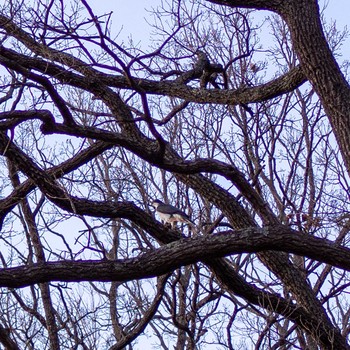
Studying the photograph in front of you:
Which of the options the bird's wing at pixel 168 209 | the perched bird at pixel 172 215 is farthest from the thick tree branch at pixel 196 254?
the bird's wing at pixel 168 209

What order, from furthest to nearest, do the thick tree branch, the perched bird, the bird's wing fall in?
1. the bird's wing
2. the perched bird
3. the thick tree branch

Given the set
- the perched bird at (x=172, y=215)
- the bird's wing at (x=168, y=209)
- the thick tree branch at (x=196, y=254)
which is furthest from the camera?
the bird's wing at (x=168, y=209)

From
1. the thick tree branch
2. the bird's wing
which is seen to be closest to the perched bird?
the bird's wing

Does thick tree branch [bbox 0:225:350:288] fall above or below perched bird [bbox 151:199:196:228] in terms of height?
below

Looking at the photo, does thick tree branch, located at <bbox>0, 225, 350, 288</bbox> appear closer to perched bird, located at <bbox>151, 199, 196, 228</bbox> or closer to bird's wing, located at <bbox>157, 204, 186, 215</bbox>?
perched bird, located at <bbox>151, 199, 196, 228</bbox>

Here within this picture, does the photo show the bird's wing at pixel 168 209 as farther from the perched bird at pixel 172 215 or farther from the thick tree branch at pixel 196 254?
the thick tree branch at pixel 196 254

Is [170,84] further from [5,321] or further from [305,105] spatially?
[305,105]

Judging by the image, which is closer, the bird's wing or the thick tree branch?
the thick tree branch

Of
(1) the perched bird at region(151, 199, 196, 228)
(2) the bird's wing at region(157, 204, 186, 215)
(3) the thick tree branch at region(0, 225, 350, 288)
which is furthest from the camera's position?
(2) the bird's wing at region(157, 204, 186, 215)

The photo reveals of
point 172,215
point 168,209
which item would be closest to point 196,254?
point 172,215

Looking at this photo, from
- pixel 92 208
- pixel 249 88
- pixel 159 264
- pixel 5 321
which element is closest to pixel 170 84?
pixel 249 88

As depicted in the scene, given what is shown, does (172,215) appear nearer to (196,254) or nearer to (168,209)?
(168,209)

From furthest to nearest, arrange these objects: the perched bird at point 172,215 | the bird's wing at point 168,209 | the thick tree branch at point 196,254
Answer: the bird's wing at point 168,209, the perched bird at point 172,215, the thick tree branch at point 196,254

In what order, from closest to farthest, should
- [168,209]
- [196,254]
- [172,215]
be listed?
1. [196,254]
2. [172,215]
3. [168,209]
